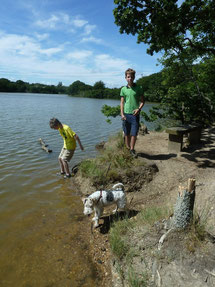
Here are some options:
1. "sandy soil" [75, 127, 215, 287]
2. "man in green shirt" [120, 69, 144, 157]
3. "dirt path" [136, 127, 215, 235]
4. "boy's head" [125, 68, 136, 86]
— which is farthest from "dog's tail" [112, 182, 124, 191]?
"boy's head" [125, 68, 136, 86]

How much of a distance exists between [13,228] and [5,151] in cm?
596

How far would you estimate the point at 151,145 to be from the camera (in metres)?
8.60

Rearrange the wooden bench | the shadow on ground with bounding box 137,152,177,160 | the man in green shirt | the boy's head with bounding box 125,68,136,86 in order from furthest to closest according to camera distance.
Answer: the wooden bench < the shadow on ground with bounding box 137,152,177,160 < the man in green shirt < the boy's head with bounding box 125,68,136,86

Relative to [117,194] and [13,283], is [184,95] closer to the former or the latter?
[117,194]

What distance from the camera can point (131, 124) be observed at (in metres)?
5.96

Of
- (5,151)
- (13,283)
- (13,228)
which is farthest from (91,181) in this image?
(5,151)

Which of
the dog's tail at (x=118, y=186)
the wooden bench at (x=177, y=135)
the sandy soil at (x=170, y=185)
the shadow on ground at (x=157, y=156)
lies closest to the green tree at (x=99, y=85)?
the sandy soil at (x=170, y=185)

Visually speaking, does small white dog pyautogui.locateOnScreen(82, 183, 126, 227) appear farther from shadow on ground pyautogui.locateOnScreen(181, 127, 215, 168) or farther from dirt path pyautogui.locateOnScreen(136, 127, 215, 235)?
shadow on ground pyautogui.locateOnScreen(181, 127, 215, 168)

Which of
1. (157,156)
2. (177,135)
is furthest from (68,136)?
(177,135)

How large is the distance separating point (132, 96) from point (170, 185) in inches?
107

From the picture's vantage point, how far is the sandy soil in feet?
11.2

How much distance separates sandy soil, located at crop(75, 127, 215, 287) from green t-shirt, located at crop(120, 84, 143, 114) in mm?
1687

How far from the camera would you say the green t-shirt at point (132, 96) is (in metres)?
5.76

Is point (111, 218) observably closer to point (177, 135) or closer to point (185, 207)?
point (185, 207)
